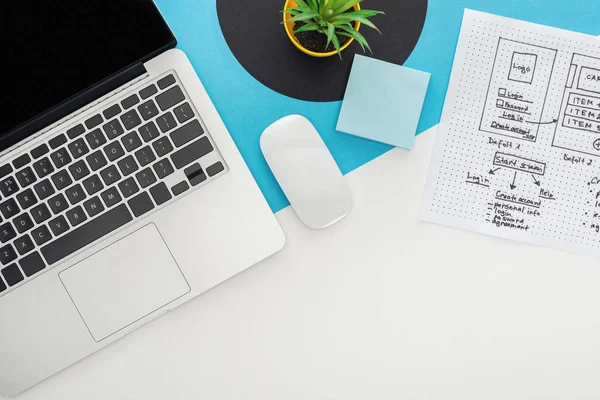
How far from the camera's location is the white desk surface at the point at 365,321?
78 cm

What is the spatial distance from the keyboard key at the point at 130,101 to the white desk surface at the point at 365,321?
0.85 ft

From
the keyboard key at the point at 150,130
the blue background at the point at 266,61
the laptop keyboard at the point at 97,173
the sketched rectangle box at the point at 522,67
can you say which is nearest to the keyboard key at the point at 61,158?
the laptop keyboard at the point at 97,173

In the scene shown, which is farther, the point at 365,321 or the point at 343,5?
the point at 365,321

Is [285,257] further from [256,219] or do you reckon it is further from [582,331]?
[582,331]

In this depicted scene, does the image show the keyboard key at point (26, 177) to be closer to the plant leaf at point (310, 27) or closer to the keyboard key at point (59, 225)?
the keyboard key at point (59, 225)

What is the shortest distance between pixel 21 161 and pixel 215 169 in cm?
25

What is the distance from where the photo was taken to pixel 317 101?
767 millimetres

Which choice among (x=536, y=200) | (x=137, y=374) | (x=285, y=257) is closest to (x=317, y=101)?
(x=285, y=257)

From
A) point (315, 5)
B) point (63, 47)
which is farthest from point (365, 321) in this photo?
point (63, 47)

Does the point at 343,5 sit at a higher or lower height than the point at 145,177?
higher

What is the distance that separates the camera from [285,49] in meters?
0.77

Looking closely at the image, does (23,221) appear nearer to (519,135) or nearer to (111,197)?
(111,197)

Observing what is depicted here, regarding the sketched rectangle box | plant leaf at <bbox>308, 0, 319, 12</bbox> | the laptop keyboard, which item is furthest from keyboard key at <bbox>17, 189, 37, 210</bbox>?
the sketched rectangle box

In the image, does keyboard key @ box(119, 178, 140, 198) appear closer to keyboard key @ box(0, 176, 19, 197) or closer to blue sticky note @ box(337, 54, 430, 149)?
keyboard key @ box(0, 176, 19, 197)
